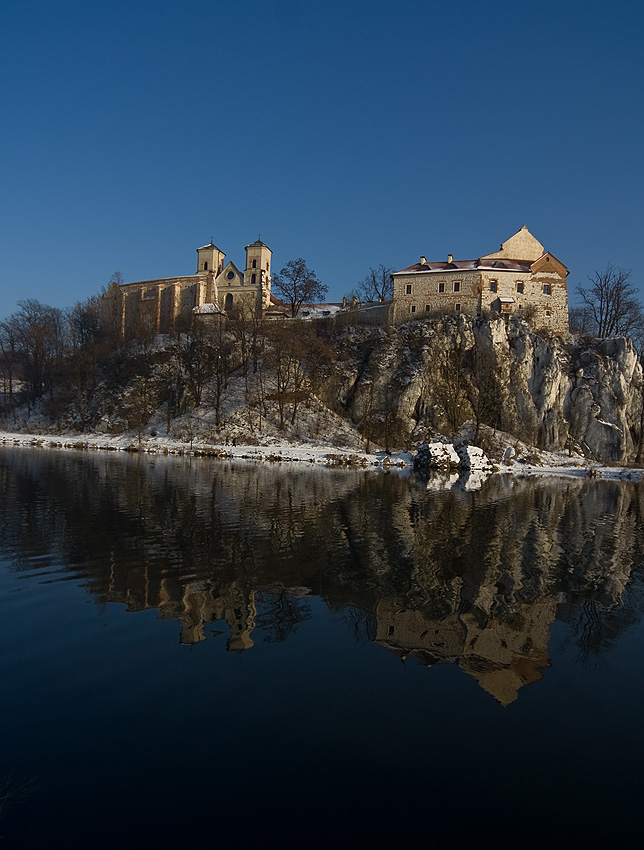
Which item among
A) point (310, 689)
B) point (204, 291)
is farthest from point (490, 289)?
point (310, 689)

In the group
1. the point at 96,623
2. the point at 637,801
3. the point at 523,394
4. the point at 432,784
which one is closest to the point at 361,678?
the point at 432,784

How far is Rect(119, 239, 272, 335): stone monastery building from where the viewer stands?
86.4 metres

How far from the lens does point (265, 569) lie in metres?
13.3

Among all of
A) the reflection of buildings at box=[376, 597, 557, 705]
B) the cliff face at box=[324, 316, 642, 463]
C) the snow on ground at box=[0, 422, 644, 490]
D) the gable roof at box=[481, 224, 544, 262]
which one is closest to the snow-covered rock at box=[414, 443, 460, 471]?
the snow on ground at box=[0, 422, 644, 490]

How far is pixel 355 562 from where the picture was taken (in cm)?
1448

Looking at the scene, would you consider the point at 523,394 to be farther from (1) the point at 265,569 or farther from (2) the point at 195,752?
(2) the point at 195,752

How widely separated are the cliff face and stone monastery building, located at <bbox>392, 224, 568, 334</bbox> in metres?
4.76

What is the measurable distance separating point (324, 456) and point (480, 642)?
1656 inches

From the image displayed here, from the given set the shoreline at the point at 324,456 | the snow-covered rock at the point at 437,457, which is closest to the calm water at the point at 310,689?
the snow-covered rock at the point at 437,457

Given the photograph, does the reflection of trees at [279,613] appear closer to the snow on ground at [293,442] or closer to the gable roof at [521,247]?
the snow on ground at [293,442]

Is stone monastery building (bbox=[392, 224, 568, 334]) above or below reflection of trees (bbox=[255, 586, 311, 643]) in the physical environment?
above

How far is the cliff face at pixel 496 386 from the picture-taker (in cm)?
6450

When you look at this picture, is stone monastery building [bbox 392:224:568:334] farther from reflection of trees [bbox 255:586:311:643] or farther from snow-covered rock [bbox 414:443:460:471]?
reflection of trees [bbox 255:586:311:643]

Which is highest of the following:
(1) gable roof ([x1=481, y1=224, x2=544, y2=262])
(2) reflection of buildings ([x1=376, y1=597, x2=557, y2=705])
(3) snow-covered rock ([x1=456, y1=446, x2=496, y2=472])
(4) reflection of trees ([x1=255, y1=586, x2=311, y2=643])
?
(1) gable roof ([x1=481, y1=224, x2=544, y2=262])
